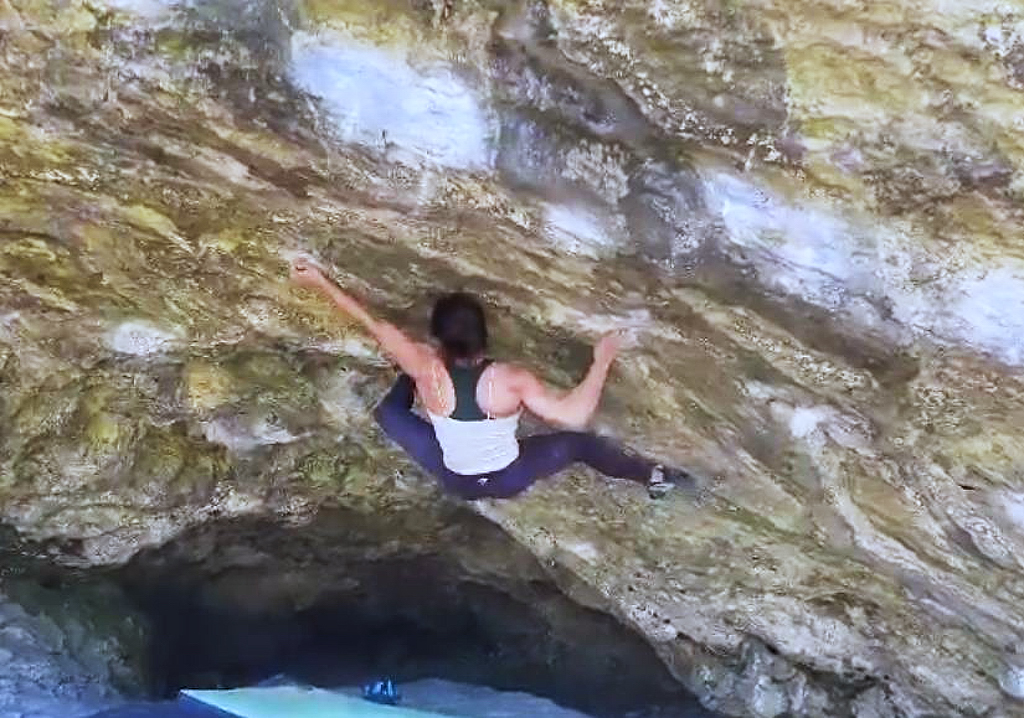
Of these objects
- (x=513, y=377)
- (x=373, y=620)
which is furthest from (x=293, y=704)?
(x=513, y=377)

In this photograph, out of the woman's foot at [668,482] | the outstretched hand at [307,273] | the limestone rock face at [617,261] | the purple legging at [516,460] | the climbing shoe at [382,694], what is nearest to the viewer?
the limestone rock face at [617,261]

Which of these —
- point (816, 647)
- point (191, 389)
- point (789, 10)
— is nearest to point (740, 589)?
point (816, 647)

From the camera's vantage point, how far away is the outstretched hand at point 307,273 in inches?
169

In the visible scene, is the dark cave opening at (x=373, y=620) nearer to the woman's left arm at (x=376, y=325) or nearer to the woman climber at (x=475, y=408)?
the woman climber at (x=475, y=408)

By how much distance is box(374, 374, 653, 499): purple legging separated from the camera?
14.9ft

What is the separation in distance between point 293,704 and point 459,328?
2.21m

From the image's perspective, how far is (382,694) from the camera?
5785 mm

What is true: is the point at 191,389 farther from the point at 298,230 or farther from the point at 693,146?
the point at 693,146

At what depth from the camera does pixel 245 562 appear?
21.1 ft

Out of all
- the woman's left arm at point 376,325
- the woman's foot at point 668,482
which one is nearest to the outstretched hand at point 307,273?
the woman's left arm at point 376,325

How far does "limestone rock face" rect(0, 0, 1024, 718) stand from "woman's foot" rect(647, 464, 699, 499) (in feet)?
A: 0.32

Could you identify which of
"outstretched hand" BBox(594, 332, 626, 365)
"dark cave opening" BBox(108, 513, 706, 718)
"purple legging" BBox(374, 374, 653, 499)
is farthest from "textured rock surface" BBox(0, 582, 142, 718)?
"outstretched hand" BBox(594, 332, 626, 365)

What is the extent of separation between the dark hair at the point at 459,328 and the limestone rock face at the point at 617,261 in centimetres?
13

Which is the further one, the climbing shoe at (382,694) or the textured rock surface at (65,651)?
the climbing shoe at (382,694)
